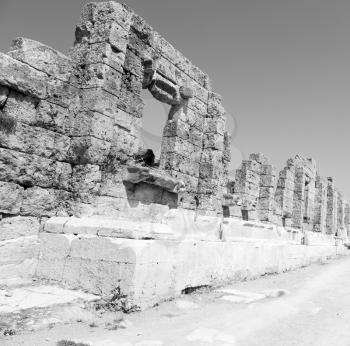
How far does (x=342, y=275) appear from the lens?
9992 mm

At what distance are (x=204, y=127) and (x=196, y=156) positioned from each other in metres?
0.93

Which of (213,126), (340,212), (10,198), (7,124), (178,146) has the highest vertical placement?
(213,126)

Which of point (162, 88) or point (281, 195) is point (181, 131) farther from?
point (281, 195)

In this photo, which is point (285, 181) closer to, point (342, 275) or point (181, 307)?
point (342, 275)

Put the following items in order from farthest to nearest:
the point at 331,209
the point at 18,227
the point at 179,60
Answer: the point at 331,209, the point at 179,60, the point at 18,227

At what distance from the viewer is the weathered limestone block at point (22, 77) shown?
573 cm

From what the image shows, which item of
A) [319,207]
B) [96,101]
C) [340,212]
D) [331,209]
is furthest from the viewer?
[340,212]

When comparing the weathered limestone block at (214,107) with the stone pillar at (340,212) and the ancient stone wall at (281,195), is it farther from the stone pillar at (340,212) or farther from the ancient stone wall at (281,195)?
the stone pillar at (340,212)

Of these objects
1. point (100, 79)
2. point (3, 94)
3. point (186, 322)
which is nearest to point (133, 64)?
point (100, 79)

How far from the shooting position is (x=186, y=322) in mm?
4633

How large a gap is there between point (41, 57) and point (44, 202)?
7.83ft

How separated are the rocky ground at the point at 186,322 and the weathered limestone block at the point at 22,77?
2987 mm

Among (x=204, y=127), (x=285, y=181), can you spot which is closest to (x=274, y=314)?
(x=204, y=127)

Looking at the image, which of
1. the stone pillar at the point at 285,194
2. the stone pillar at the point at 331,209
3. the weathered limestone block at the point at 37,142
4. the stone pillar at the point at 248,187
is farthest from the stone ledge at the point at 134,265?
the stone pillar at the point at 331,209
